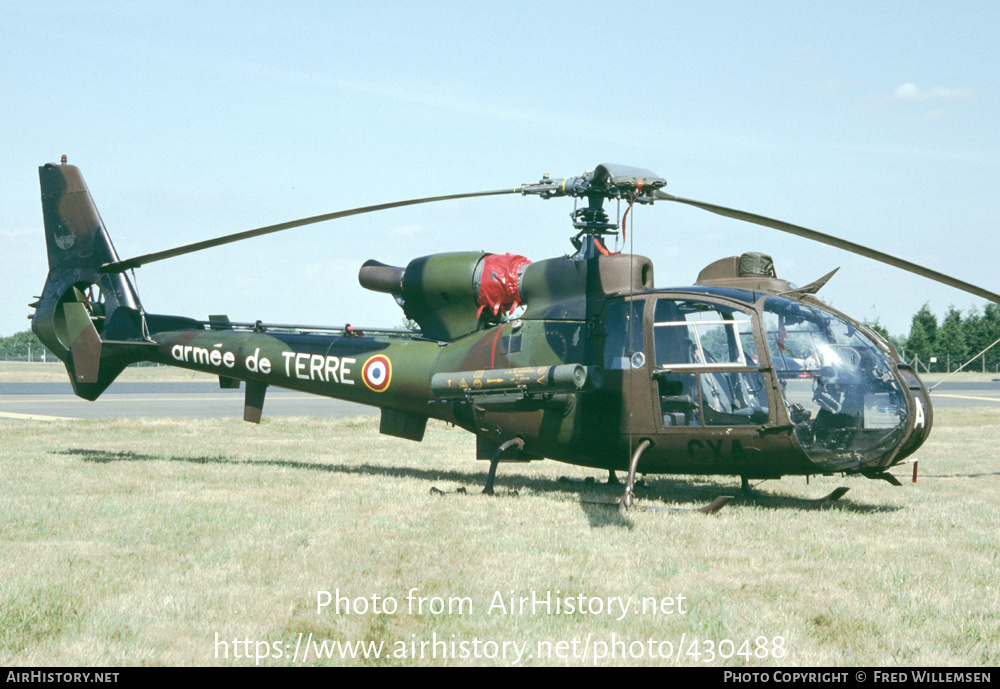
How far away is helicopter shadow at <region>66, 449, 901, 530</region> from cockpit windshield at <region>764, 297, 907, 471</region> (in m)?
0.99

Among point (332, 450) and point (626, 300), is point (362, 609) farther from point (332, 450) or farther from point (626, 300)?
point (332, 450)

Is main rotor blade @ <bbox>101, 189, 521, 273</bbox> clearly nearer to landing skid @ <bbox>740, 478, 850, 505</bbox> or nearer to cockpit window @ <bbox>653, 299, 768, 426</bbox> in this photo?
cockpit window @ <bbox>653, 299, 768, 426</bbox>

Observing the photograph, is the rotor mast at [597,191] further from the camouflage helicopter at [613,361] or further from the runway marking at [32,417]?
the runway marking at [32,417]

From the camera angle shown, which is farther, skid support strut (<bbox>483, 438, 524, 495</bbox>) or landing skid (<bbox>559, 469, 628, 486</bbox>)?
landing skid (<bbox>559, 469, 628, 486</bbox>)

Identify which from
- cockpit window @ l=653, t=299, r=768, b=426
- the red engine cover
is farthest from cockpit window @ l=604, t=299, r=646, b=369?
the red engine cover

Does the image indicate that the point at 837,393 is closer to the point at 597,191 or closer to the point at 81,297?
the point at 597,191

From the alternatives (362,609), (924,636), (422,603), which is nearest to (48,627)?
(362,609)

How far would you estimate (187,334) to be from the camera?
13.3 metres

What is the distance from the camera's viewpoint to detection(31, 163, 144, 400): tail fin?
43.8ft

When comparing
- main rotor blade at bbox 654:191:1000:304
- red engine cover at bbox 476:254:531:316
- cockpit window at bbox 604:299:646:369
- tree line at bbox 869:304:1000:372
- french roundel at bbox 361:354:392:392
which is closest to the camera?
main rotor blade at bbox 654:191:1000:304

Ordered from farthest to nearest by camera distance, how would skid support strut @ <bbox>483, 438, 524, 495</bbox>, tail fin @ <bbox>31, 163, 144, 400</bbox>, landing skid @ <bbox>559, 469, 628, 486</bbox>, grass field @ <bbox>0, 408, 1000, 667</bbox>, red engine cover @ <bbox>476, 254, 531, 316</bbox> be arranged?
tail fin @ <bbox>31, 163, 144, 400</bbox>
landing skid @ <bbox>559, 469, 628, 486</bbox>
red engine cover @ <bbox>476, 254, 531, 316</bbox>
skid support strut @ <bbox>483, 438, 524, 495</bbox>
grass field @ <bbox>0, 408, 1000, 667</bbox>

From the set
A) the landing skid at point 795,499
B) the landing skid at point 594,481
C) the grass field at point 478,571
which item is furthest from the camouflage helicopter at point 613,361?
the landing skid at point 594,481

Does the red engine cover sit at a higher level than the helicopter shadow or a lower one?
higher

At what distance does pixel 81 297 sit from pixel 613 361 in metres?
8.94
